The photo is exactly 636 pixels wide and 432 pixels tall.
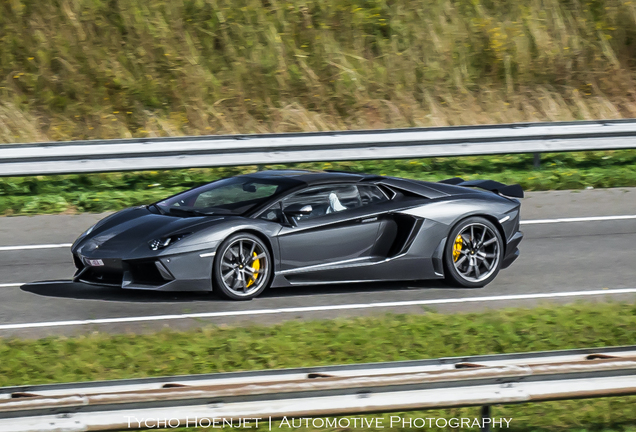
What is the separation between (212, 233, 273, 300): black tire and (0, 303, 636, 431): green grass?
2.89 ft

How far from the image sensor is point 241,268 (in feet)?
26.7

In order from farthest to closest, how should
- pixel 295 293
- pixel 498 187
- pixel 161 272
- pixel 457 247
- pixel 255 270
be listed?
pixel 498 187, pixel 457 247, pixel 295 293, pixel 255 270, pixel 161 272

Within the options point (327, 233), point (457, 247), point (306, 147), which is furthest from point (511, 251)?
point (306, 147)

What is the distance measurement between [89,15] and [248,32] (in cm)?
356

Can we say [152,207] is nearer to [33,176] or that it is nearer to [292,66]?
[33,176]

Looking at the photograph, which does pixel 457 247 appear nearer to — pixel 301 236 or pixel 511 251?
pixel 511 251

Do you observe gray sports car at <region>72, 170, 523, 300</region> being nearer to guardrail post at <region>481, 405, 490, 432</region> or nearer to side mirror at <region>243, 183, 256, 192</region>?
side mirror at <region>243, 183, 256, 192</region>

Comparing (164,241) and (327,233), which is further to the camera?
(327,233)

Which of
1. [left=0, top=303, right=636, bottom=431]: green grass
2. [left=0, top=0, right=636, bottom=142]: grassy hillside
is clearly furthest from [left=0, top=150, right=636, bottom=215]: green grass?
[left=0, top=303, right=636, bottom=431]: green grass

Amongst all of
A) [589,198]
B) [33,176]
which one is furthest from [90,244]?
[589,198]

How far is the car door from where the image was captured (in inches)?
325

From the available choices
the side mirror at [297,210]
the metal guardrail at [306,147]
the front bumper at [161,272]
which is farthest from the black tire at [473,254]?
the metal guardrail at [306,147]

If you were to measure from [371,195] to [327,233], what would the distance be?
70cm

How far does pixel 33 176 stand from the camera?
13242 millimetres
